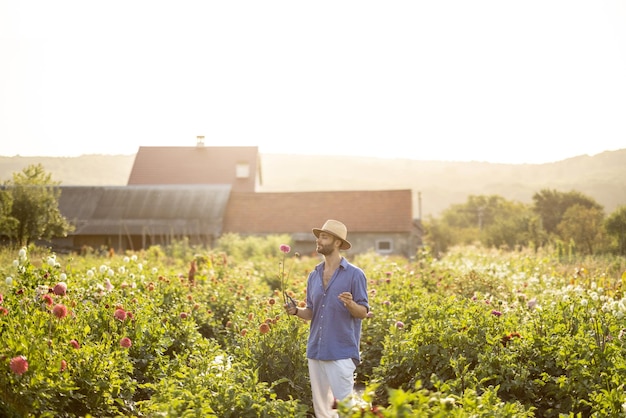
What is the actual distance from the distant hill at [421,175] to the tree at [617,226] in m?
92.8

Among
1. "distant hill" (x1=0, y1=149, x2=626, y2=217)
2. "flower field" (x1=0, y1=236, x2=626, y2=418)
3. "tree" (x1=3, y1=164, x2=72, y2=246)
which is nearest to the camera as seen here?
"flower field" (x1=0, y1=236, x2=626, y2=418)

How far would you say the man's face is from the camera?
5902 mm

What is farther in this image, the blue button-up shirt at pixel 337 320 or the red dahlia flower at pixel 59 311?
the blue button-up shirt at pixel 337 320

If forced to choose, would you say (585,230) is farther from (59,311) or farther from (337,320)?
(59,311)

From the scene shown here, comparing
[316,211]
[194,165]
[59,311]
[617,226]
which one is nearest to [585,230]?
[617,226]

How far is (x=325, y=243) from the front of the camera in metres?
5.91

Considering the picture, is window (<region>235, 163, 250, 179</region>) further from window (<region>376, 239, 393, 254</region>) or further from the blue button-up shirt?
the blue button-up shirt

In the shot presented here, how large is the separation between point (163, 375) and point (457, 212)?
67.8 metres

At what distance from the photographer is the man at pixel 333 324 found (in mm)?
5805

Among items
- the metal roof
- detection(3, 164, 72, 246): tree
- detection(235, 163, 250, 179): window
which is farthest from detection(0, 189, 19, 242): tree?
detection(235, 163, 250, 179): window

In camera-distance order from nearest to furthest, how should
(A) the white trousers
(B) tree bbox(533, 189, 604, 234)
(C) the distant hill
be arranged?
(A) the white trousers
(B) tree bbox(533, 189, 604, 234)
(C) the distant hill

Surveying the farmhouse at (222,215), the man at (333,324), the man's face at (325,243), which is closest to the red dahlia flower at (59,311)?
the man at (333,324)

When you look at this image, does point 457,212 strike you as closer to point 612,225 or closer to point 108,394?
point 612,225

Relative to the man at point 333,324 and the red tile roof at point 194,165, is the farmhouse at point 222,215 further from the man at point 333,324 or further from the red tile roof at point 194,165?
the man at point 333,324
